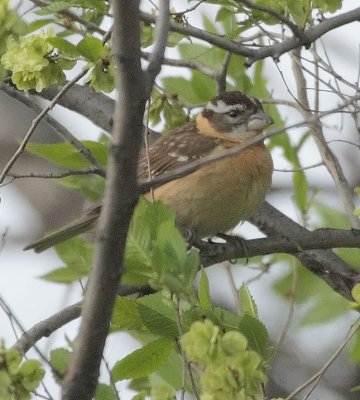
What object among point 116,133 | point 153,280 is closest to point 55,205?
point 153,280

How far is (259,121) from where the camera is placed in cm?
556

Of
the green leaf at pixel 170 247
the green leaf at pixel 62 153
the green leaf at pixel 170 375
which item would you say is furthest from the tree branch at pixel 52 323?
the green leaf at pixel 62 153

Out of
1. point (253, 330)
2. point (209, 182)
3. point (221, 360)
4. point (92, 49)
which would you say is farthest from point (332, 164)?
point (221, 360)

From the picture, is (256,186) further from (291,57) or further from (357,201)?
(357,201)

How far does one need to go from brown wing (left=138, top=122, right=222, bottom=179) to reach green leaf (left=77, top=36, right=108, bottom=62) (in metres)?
1.86

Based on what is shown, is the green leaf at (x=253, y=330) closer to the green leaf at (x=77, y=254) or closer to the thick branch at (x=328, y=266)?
the green leaf at (x=77, y=254)

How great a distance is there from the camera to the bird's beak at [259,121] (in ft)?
17.9

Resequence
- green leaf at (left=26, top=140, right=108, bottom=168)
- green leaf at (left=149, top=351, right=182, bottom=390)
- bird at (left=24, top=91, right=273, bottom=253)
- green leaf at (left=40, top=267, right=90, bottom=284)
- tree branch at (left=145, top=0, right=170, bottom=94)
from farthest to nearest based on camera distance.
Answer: bird at (left=24, top=91, right=273, bottom=253), green leaf at (left=26, top=140, right=108, bottom=168), green leaf at (left=40, top=267, right=90, bottom=284), green leaf at (left=149, top=351, right=182, bottom=390), tree branch at (left=145, top=0, right=170, bottom=94)

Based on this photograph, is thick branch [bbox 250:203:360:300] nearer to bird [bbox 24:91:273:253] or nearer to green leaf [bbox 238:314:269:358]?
bird [bbox 24:91:273:253]

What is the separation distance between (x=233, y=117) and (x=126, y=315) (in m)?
2.48

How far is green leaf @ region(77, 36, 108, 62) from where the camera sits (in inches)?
136

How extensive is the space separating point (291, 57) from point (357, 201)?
4.42ft

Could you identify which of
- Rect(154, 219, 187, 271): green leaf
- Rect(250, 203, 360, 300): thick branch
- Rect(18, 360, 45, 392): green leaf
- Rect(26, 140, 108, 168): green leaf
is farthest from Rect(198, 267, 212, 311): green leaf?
Rect(250, 203, 360, 300): thick branch

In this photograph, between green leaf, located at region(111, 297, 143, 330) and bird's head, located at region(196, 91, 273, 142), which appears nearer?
green leaf, located at region(111, 297, 143, 330)
